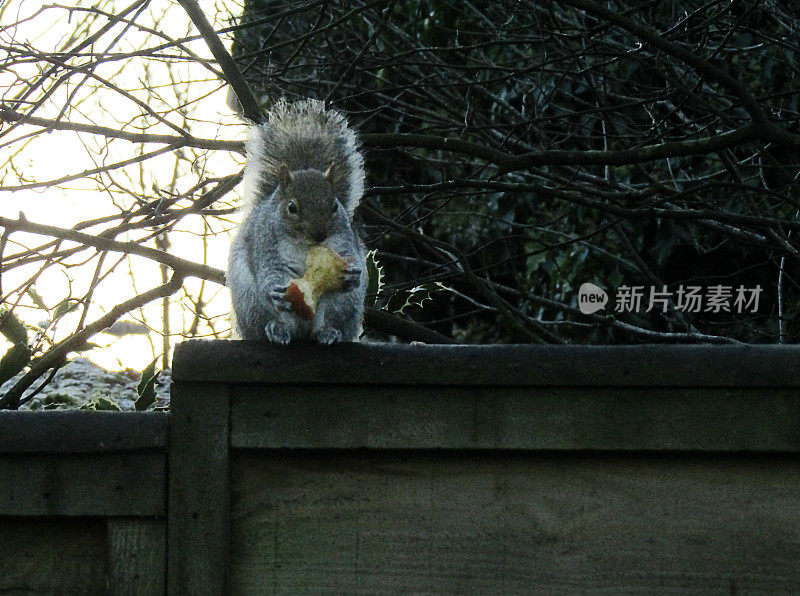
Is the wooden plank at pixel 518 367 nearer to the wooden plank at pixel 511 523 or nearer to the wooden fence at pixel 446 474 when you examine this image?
the wooden fence at pixel 446 474

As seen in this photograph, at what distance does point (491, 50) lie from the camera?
5.03 meters

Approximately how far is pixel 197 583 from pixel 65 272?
5.49 feet

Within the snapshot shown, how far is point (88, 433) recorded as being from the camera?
1.64 meters

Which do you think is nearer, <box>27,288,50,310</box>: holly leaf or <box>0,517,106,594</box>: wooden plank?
<box>0,517,106,594</box>: wooden plank

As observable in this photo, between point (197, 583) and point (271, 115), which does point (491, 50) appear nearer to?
point (271, 115)

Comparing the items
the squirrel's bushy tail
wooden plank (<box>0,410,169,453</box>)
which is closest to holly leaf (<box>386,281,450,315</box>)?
the squirrel's bushy tail

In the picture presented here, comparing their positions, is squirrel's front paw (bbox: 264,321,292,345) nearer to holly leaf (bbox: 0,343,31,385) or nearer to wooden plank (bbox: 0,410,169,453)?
wooden plank (bbox: 0,410,169,453)

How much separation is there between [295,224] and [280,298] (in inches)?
12.5

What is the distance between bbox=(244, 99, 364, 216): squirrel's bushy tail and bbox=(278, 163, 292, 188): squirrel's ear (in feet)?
0.45

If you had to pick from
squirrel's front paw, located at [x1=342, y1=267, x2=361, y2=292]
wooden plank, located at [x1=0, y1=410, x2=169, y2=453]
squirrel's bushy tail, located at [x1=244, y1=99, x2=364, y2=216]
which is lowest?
wooden plank, located at [x1=0, y1=410, x2=169, y2=453]

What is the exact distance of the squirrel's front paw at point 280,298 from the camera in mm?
2014

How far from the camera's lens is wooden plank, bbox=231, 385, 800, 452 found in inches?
63.9

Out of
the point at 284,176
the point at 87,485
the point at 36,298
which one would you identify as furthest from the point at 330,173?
the point at 36,298

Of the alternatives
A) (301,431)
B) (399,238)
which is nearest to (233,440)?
(301,431)
